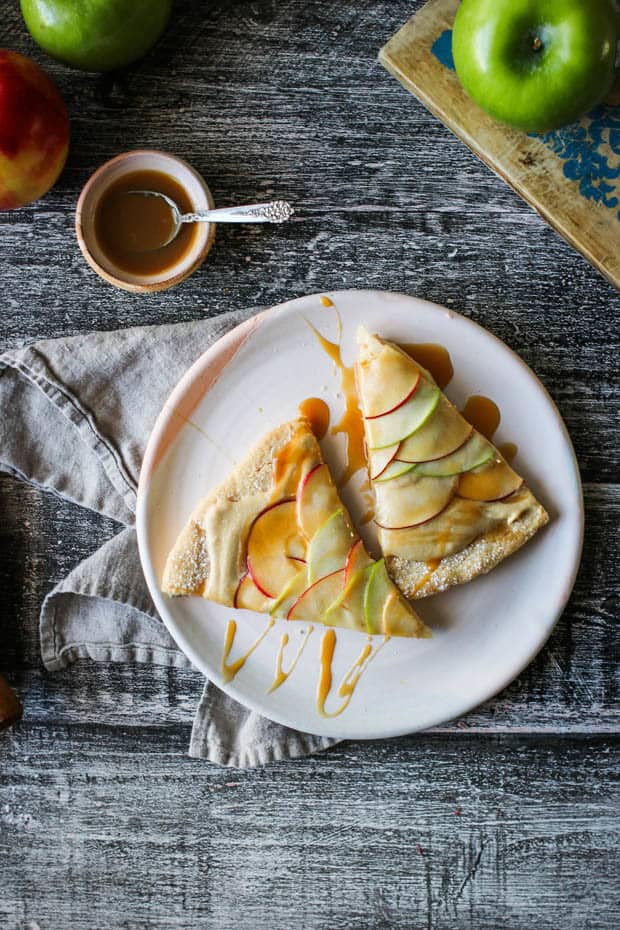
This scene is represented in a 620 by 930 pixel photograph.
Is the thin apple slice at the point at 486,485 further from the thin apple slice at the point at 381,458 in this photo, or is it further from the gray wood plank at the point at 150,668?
the gray wood plank at the point at 150,668

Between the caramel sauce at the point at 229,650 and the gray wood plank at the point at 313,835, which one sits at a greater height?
the caramel sauce at the point at 229,650

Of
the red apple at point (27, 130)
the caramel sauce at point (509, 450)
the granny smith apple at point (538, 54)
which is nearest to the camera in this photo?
the granny smith apple at point (538, 54)

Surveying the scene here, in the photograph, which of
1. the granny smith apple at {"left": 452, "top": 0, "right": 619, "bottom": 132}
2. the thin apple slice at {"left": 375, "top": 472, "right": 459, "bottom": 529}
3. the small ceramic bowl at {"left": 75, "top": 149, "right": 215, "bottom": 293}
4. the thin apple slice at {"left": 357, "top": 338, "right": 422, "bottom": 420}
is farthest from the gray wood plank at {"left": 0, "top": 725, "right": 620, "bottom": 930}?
the granny smith apple at {"left": 452, "top": 0, "right": 619, "bottom": 132}

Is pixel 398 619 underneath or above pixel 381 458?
underneath

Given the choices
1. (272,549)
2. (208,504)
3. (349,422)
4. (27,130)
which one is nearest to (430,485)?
(349,422)

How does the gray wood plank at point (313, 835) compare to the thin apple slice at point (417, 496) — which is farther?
the gray wood plank at point (313, 835)

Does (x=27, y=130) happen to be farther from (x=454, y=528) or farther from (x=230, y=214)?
(x=454, y=528)

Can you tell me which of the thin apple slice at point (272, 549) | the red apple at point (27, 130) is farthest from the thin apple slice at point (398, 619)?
the red apple at point (27, 130)

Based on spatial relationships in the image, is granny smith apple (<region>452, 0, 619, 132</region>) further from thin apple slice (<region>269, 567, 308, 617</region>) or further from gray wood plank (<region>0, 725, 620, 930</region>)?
gray wood plank (<region>0, 725, 620, 930</region>)
